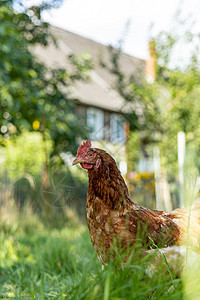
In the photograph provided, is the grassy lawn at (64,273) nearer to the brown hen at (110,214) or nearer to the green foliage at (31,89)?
the brown hen at (110,214)

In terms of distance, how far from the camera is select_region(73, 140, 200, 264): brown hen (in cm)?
215

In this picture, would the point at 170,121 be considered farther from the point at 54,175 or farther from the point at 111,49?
the point at 54,175

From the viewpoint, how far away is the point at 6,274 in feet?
10.9

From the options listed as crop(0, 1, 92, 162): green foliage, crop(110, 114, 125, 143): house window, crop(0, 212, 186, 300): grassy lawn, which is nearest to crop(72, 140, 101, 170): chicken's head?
crop(0, 212, 186, 300): grassy lawn

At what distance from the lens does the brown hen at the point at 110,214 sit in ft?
7.06

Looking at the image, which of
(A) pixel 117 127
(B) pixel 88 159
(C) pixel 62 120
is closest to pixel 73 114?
(C) pixel 62 120

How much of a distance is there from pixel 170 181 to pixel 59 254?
331 inches

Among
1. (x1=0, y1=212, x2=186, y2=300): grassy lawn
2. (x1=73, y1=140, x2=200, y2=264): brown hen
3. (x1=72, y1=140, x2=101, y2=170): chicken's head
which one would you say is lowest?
(x1=0, y1=212, x2=186, y2=300): grassy lawn

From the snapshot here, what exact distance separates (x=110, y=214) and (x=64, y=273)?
1.25 meters

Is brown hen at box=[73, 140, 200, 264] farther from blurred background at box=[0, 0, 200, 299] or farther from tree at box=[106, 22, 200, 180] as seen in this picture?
tree at box=[106, 22, 200, 180]

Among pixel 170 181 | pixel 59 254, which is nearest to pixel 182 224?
pixel 59 254

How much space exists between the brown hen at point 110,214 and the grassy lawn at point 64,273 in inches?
8.7

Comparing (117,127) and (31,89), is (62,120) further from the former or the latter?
(117,127)

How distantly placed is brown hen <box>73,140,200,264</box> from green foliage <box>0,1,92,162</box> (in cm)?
264
